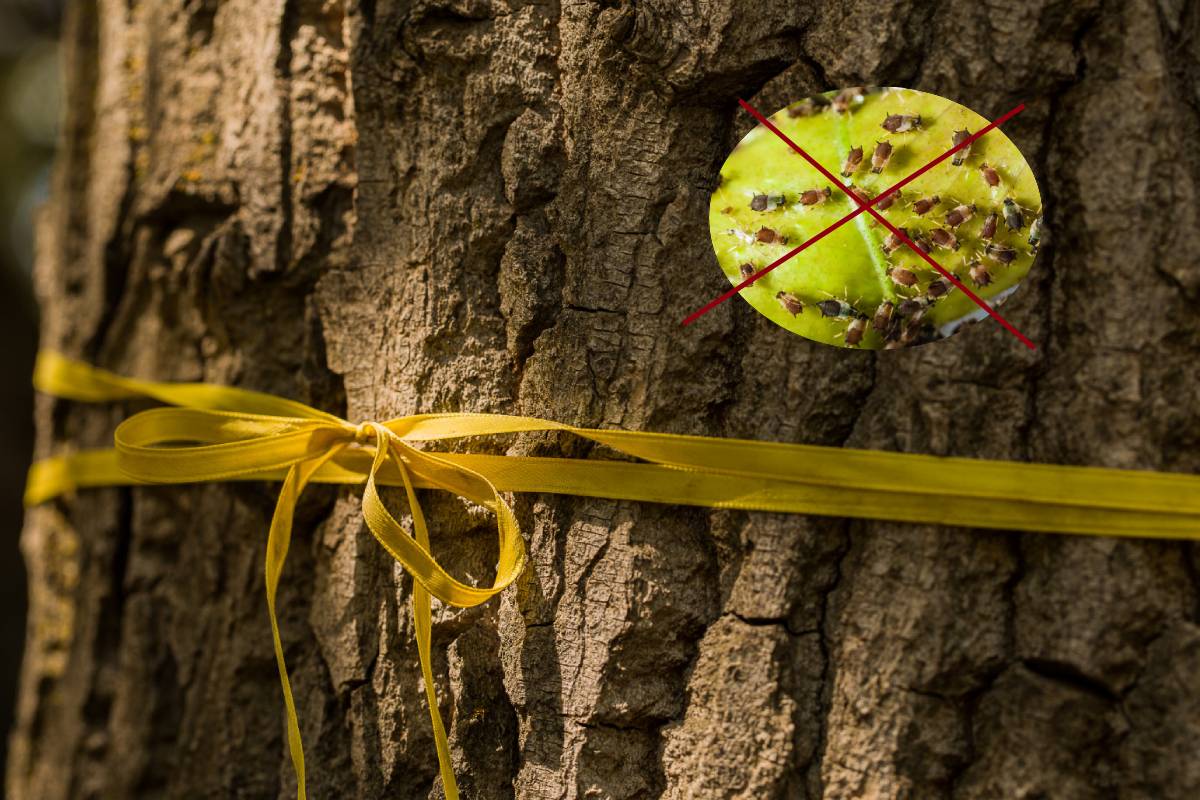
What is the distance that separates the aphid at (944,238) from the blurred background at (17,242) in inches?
116

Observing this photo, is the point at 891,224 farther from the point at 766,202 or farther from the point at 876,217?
the point at 766,202

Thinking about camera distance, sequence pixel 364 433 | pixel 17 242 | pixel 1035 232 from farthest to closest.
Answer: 1. pixel 17 242
2. pixel 364 433
3. pixel 1035 232

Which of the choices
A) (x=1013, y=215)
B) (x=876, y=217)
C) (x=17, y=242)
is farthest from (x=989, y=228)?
(x=17, y=242)

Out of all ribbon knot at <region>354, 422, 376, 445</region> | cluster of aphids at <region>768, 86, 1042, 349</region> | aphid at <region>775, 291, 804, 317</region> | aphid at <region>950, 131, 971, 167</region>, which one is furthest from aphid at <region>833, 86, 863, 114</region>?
ribbon knot at <region>354, 422, 376, 445</region>

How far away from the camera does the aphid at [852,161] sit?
1.17 m

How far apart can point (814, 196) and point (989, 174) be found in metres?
0.20

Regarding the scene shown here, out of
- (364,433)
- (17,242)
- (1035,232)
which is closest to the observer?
(1035,232)

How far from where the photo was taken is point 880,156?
3.82 feet

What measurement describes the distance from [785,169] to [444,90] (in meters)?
0.48

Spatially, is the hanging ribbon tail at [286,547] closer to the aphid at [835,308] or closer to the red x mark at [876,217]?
the red x mark at [876,217]

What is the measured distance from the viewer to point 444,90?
1.34m

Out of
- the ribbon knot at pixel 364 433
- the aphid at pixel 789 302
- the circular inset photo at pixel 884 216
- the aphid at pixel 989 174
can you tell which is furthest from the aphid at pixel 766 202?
the ribbon knot at pixel 364 433

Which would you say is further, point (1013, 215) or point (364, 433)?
point (364, 433)

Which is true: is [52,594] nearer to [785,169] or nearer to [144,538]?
[144,538]
